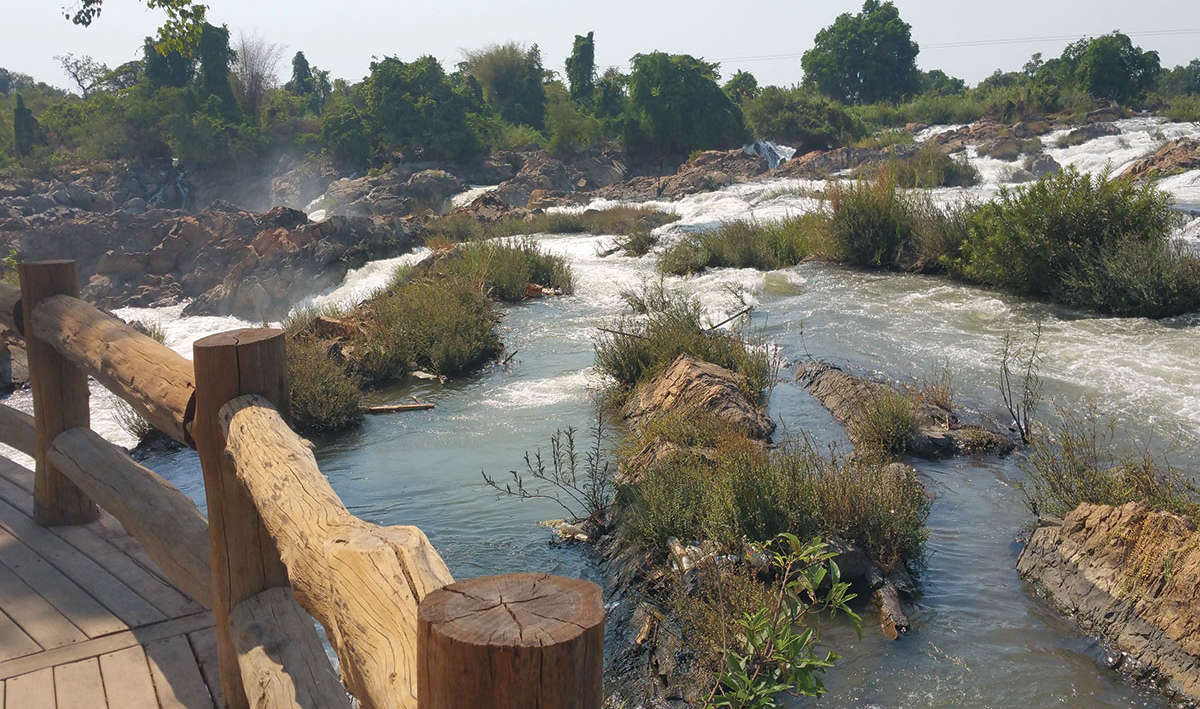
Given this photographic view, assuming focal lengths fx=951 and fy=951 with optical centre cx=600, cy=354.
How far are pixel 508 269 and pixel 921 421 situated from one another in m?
8.57

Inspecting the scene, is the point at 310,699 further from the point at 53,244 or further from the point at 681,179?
the point at 681,179

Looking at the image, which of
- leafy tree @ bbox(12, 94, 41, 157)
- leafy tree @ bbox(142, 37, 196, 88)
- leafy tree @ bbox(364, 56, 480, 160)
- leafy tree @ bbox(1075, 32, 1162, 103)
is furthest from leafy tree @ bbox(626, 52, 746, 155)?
leafy tree @ bbox(12, 94, 41, 157)

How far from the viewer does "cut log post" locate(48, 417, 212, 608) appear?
122 inches

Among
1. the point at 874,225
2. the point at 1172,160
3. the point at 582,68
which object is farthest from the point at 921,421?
the point at 582,68

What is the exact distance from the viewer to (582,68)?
57031mm

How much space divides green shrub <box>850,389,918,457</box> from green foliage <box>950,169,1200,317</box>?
5001mm

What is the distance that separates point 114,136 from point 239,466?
4096cm

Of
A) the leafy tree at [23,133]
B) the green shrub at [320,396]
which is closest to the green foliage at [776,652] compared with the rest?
the green shrub at [320,396]

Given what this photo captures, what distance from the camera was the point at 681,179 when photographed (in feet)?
102

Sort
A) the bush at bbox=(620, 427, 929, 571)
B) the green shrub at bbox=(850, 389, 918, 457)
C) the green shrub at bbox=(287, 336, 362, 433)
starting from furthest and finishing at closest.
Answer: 1. the green shrub at bbox=(287, 336, 362, 433)
2. the green shrub at bbox=(850, 389, 918, 457)
3. the bush at bbox=(620, 427, 929, 571)

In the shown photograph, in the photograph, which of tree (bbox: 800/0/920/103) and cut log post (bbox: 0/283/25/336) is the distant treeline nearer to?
tree (bbox: 800/0/920/103)

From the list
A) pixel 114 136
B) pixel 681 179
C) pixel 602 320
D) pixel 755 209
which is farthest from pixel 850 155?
pixel 114 136

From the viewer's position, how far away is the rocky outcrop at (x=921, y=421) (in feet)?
22.0

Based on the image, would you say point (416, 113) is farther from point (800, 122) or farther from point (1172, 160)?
point (1172, 160)
